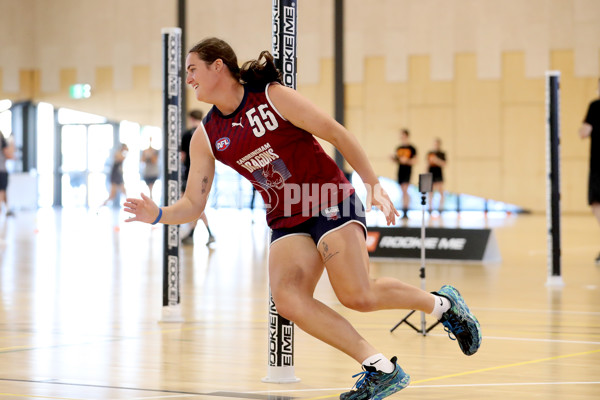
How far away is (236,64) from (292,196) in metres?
0.62

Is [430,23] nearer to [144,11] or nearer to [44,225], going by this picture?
[144,11]

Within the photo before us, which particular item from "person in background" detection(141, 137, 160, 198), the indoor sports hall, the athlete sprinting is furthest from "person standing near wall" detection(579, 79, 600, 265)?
"person in background" detection(141, 137, 160, 198)

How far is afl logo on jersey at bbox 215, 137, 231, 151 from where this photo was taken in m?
3.87

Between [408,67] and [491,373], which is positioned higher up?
[408,67]

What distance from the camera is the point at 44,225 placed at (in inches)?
739

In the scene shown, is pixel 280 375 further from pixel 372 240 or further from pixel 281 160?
pixel 372 240

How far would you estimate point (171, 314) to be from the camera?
635 cm

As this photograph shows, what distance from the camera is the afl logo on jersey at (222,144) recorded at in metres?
3.87

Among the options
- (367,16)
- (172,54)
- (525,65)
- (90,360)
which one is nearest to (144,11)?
(367,16)

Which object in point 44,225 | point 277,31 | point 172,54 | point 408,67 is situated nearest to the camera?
point 277,31

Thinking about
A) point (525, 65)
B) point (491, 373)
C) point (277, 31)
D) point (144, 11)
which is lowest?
point (491, 373)

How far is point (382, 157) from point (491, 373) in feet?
65.9

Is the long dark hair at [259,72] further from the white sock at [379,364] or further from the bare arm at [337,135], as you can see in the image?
the white sock at [379,364]

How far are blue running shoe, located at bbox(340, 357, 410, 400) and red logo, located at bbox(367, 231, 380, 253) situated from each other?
24.7 ft
